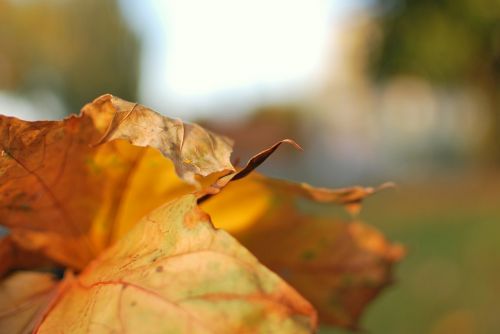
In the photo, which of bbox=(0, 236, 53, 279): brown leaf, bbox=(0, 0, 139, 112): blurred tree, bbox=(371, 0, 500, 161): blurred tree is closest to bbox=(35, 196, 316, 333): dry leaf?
bbox=(0, 236, 53, 279): brown leaf

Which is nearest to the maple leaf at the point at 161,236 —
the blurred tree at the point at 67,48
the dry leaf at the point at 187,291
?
the dry leaf at the point at 187,291

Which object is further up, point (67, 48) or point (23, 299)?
point (23, 299)

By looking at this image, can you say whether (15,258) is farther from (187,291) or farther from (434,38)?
(434,38)

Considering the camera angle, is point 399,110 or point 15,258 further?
point 399,110

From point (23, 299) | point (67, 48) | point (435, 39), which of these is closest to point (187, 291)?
point (23, 299)

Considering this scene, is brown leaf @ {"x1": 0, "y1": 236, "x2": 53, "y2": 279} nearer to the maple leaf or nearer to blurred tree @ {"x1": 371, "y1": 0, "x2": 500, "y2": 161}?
the maple leaf

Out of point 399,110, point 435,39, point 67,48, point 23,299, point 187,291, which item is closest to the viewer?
point 187,291

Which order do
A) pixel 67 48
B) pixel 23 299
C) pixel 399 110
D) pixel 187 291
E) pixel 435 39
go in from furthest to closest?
pixel 399 110 < pixel 67 48 < pixel 435 39 < pixel 23 299 < pixel 187 291

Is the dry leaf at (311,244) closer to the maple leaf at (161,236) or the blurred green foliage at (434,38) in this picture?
the maple leaf at (161,236)
